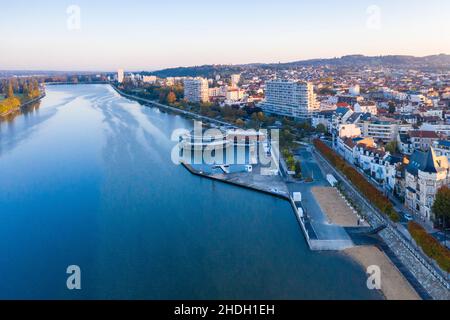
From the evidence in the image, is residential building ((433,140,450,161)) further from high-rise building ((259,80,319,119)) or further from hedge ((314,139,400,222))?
high-rise building ((259,80,319,119))

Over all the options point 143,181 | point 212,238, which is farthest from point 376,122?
point 212,238

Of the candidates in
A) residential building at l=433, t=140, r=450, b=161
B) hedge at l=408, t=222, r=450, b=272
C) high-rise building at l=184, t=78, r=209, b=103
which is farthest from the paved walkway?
high-rise building at l=184, t=78, r=209, b=103

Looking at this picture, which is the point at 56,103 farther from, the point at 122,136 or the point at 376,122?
the point at 376,122

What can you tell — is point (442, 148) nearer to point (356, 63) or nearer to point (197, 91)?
point (197, 91)

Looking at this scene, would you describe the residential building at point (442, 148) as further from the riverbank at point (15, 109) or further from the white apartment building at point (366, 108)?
the riverbank at point (15, 109)

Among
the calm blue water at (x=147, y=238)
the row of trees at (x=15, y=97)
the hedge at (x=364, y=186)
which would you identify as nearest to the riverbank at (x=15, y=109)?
the row of trees at (x=15, y=97)

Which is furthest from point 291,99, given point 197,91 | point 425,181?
point 425,181

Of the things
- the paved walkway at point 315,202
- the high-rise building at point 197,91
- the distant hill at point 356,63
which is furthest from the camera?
the distant hill at point 356,63
